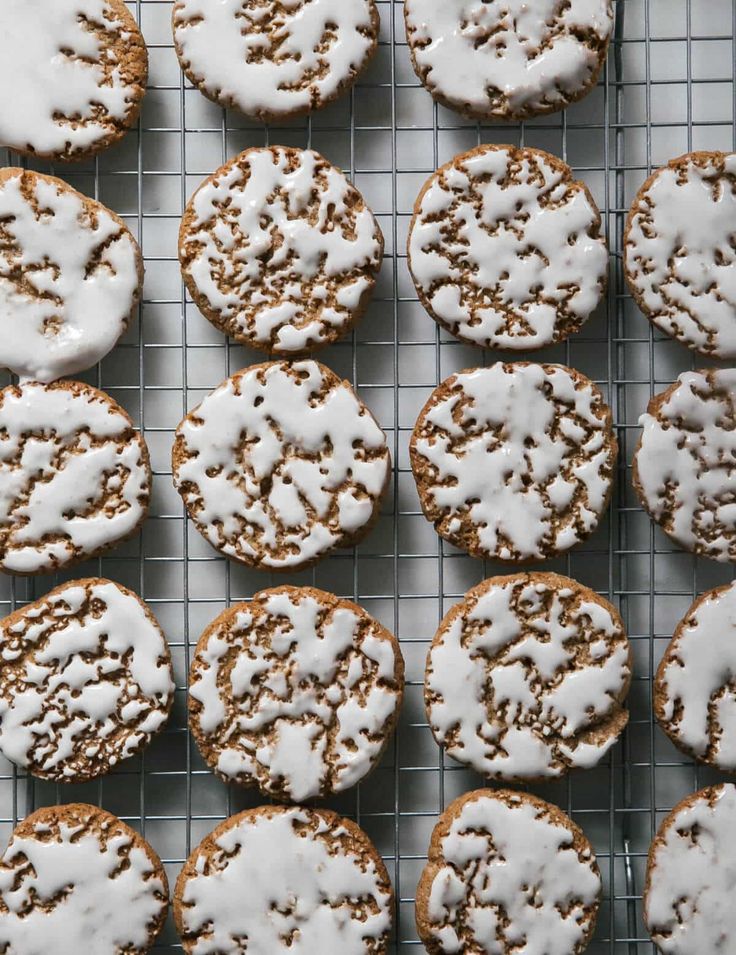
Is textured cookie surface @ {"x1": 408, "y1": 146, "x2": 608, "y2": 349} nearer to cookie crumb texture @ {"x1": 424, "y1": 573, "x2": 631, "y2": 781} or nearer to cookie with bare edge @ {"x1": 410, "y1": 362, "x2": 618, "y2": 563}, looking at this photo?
cookie with bare edge @ {"x1": 410, "y1": 362, "x2": 618, "y2": 563}

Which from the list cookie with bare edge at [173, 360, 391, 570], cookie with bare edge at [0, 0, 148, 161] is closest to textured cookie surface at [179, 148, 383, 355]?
cookie with bare edge at [173, 360, 391, 570]

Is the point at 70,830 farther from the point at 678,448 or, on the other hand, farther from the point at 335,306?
the point at 678,448

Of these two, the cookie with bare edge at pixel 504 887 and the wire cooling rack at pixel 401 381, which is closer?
the cookie with bare edge at pixel 504 887

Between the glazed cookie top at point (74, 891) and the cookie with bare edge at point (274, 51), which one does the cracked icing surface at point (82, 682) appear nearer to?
the glazed cookie top at point (74, 891)

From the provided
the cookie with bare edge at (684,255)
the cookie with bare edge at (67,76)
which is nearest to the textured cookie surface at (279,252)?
the cookie with bare edge at (67,76)

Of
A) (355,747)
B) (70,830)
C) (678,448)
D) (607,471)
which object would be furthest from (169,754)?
(678,448)

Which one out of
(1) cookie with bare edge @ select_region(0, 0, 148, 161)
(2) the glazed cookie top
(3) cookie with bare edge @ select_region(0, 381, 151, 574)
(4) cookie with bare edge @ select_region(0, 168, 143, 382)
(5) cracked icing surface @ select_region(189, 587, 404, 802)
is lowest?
(2) the glazed cookie top

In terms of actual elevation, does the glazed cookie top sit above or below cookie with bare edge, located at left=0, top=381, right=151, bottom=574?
below
